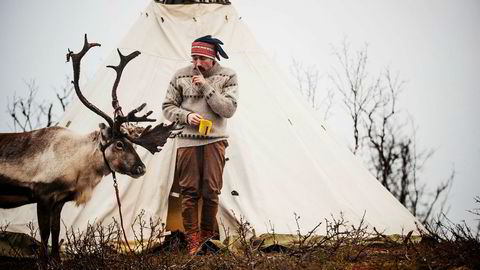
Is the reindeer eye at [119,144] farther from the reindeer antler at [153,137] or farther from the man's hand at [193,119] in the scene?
the man's hand at [193,119]

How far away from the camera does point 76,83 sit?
14.7 ft

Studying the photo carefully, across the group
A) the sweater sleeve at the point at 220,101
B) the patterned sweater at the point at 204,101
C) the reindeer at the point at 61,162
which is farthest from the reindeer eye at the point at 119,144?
the sweater sleeve at the point at 220,101

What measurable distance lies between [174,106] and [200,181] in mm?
744

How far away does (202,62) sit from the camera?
4.91 metres

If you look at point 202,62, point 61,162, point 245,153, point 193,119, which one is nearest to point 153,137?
point 193,119

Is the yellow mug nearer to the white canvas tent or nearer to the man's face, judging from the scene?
the man's face

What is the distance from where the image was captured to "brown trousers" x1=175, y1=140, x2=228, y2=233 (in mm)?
4676

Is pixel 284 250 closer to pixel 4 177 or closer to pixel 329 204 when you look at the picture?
pixel 329 204

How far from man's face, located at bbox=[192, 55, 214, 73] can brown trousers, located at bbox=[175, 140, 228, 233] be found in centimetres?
73

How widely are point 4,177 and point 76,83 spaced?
957 mm

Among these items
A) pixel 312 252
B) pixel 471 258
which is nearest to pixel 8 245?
pixel 312 252

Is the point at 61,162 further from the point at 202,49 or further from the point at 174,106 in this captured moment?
the point at 202,49

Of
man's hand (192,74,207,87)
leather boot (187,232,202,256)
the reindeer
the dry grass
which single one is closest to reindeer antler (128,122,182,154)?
the reindeer

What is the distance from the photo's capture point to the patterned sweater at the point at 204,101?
4715 millimetres
